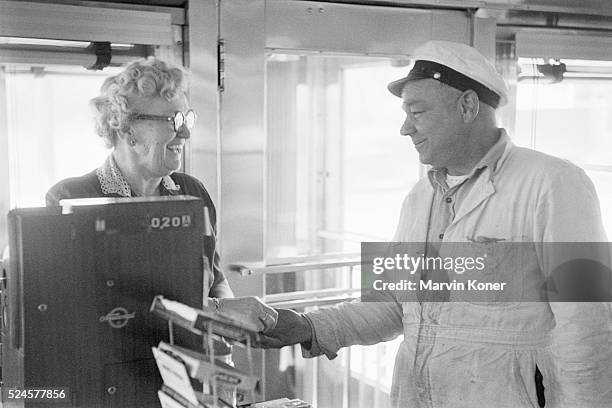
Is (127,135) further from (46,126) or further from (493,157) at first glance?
(493,157)

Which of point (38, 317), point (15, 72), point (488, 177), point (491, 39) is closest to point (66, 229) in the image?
point (38, 317)

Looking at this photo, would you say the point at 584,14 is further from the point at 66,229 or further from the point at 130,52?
the point at 66,229

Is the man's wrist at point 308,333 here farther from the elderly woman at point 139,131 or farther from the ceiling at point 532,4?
the ceiling at point 532,4

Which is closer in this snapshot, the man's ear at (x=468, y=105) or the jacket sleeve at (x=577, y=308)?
the jacket sleeve at (x=577, y=308)

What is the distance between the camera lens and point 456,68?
152cm

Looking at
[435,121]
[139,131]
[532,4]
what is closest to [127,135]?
[139,131]

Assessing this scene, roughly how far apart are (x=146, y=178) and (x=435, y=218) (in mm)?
755

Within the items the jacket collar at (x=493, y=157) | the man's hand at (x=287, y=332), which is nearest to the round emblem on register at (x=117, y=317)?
the man's hand at (x=287, y=332)

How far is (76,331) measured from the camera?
80 cm

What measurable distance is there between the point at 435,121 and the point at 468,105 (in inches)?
3.1

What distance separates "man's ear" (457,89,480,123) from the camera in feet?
5.06

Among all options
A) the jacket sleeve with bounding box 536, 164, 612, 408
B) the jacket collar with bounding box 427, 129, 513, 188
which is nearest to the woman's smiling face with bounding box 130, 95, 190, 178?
the jacket collar with bounding box 427, 129, 513, 188

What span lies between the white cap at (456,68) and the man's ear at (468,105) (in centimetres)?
2

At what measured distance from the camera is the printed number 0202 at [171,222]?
0.83m
